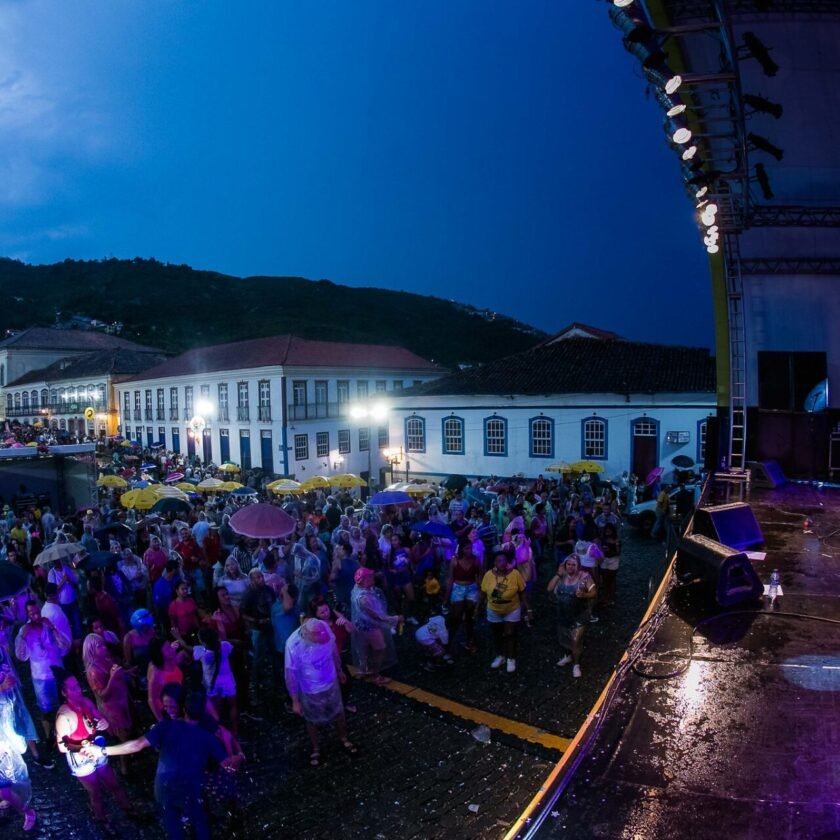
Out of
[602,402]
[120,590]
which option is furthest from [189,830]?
[602,402]

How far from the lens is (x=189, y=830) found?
446cm

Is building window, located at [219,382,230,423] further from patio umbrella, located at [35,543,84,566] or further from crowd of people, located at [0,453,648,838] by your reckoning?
patio umbrella, located at [35,543,84,566]

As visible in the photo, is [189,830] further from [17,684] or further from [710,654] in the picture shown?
[710,654]

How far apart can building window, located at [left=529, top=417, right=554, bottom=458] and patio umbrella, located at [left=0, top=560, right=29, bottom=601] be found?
2114 centimetres

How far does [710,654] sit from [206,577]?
766cm

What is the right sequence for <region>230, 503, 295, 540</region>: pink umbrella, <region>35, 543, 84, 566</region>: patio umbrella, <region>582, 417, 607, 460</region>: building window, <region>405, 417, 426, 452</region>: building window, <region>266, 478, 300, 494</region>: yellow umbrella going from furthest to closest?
<region>405, 417, 426, 452</region>: building window → <region>582, 417, 607, 460</region>: building window → <region>266, 478, 300, 494</region>: yellow umbrella → <region>230, 503, 295, 540</region>: pink umbrella → <region>35, 543, 84, 566</region>: patio umbrella

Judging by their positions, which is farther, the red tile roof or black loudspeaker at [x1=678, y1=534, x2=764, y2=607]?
the red tile roof

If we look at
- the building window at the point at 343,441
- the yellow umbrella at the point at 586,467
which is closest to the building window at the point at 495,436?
the yellow umbrella at the point at 586,467

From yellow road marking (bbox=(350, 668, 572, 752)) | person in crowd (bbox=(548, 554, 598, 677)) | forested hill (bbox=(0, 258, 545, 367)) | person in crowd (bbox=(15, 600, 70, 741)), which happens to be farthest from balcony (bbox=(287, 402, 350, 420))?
forested hill (bbox=(0, 258, 545, 367))

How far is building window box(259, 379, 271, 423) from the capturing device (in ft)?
111

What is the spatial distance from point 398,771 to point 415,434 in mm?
23171

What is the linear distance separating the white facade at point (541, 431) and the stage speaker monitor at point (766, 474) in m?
10.8

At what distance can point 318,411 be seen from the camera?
3497 centimetres

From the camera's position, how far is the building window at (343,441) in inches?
1427
